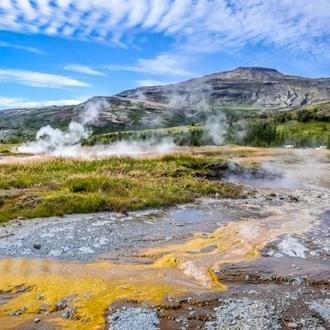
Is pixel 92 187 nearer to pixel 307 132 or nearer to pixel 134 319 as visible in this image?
pixel 134 319

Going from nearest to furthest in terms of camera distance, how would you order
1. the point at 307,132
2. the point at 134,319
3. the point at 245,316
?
the point at 134,319
the point at 245,316
the point at 307,132

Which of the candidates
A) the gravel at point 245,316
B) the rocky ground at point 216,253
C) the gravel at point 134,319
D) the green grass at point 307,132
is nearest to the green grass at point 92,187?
the rocky ground at point 216,253

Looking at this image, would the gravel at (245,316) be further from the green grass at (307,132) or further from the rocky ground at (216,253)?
the green grass at (307,132)

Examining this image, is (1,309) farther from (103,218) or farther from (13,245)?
(103,218)

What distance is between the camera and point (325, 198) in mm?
29719

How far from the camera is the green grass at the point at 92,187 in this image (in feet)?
73.9

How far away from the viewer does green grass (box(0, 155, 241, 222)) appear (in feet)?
73.9

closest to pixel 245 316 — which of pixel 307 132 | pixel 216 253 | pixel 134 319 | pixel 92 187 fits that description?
pixel 134 319

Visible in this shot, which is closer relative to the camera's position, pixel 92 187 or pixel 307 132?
pixel 92 187

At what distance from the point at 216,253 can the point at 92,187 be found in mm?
12404

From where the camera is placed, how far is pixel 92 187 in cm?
2611

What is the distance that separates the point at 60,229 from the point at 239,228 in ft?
27.7

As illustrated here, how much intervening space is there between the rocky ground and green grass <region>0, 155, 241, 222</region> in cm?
120

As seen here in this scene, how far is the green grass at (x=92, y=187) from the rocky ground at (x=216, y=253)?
120 cm
